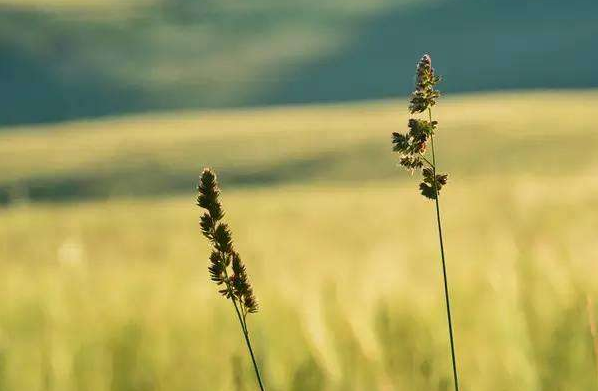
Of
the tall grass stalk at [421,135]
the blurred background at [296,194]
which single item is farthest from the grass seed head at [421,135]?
the blurred background at [296,194]

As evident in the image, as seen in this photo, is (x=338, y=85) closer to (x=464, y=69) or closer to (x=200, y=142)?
(x=464, y=69)

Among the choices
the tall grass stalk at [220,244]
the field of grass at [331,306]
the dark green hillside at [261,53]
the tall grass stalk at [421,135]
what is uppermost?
the dark green hillside at [261,53]

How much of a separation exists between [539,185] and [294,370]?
3.20m

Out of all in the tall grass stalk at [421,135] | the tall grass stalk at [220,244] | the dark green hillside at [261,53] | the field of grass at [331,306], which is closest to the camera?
the tall grass stalk at [220,244]

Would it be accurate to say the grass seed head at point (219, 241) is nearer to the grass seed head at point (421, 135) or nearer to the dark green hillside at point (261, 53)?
the grass seed head at point (421, 135)

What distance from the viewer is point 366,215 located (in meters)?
6.21

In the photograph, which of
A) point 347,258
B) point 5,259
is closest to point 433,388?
point 347,258

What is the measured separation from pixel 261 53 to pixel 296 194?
21.7 metres

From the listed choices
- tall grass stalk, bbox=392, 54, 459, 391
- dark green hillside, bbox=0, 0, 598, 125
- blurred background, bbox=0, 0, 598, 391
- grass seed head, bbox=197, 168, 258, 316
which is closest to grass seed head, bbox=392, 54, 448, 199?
tall grass stalk, bbox=392, 54, 459, 391

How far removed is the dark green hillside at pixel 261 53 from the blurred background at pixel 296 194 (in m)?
0.12

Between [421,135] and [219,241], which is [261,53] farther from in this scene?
[219,241]

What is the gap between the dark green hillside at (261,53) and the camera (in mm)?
31000

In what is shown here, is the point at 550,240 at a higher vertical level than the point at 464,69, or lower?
lower

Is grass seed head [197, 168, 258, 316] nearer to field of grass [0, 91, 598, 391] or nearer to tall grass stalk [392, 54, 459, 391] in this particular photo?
tall grass stalk [392, 54, 459, 391]
